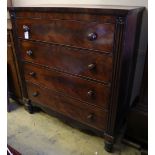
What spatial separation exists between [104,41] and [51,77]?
594mm

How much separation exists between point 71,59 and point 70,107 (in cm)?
43

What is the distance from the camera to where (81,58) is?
1211 millimetres

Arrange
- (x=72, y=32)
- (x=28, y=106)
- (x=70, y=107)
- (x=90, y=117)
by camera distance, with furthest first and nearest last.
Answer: (x=28, y=106)
(x=70, y=107)
(x=90, y=117)
(x=72, y=32)

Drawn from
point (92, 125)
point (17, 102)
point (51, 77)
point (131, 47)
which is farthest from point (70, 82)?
point (17, 102)

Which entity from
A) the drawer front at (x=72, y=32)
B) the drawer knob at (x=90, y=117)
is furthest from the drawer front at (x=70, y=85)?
the drawer front at (x=72, y=32)

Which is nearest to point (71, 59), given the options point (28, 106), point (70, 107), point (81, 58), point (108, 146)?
point (81, 58)

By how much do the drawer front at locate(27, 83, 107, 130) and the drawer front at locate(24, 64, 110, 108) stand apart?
0.06 metres

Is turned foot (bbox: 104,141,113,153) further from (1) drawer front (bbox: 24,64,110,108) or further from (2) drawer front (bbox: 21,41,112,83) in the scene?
(2) drawer front (bbox: 21,41,112,83)

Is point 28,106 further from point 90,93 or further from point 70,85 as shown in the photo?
point 90,93

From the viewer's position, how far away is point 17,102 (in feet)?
6.73

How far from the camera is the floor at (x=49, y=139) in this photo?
1422 millimetres

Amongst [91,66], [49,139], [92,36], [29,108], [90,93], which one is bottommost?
[49,139]

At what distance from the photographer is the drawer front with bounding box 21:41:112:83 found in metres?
1.14

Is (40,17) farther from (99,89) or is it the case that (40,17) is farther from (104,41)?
(99,89)
